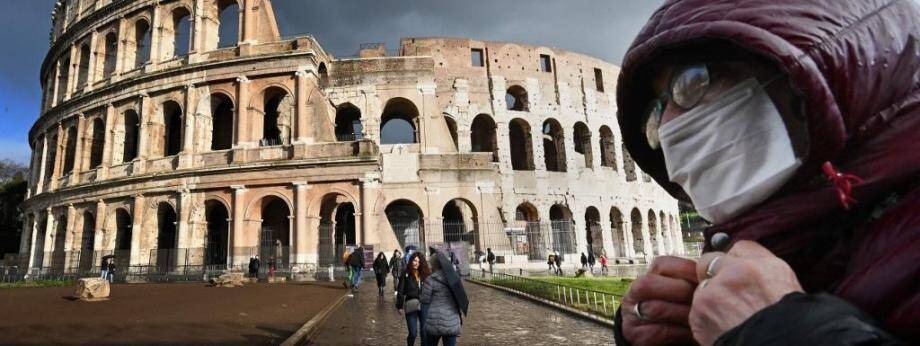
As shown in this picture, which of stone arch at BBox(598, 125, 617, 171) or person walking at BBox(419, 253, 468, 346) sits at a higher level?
stone arch at BBox(598, 125, 617, 171)

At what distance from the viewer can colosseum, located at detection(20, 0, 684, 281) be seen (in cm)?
1877

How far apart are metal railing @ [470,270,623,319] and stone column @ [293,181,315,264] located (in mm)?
9050

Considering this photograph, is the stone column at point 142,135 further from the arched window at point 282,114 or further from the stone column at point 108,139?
the arched window at point 282,114

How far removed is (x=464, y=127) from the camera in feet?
77.3

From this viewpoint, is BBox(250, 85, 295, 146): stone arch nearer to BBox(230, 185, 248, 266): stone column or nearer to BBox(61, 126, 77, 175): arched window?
BBox(230, 185, 248, 266): stone column

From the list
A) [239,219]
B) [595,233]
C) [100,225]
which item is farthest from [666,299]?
[100,225]

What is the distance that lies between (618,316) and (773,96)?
1.80 feet

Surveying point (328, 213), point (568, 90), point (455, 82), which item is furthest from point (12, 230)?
point (568, 90)

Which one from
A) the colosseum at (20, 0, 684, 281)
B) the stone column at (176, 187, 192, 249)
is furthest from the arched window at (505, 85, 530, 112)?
the stone column at (176, 187, 192, 249)

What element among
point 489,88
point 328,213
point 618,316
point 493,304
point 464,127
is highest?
point 489,88

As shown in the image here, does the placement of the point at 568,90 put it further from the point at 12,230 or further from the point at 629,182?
the point at 12,230

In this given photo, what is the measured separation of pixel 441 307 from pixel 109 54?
27.5 metres

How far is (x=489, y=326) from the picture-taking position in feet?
24.2

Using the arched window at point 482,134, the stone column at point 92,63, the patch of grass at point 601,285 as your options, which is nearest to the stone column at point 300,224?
the patch of grass at point 601,285
